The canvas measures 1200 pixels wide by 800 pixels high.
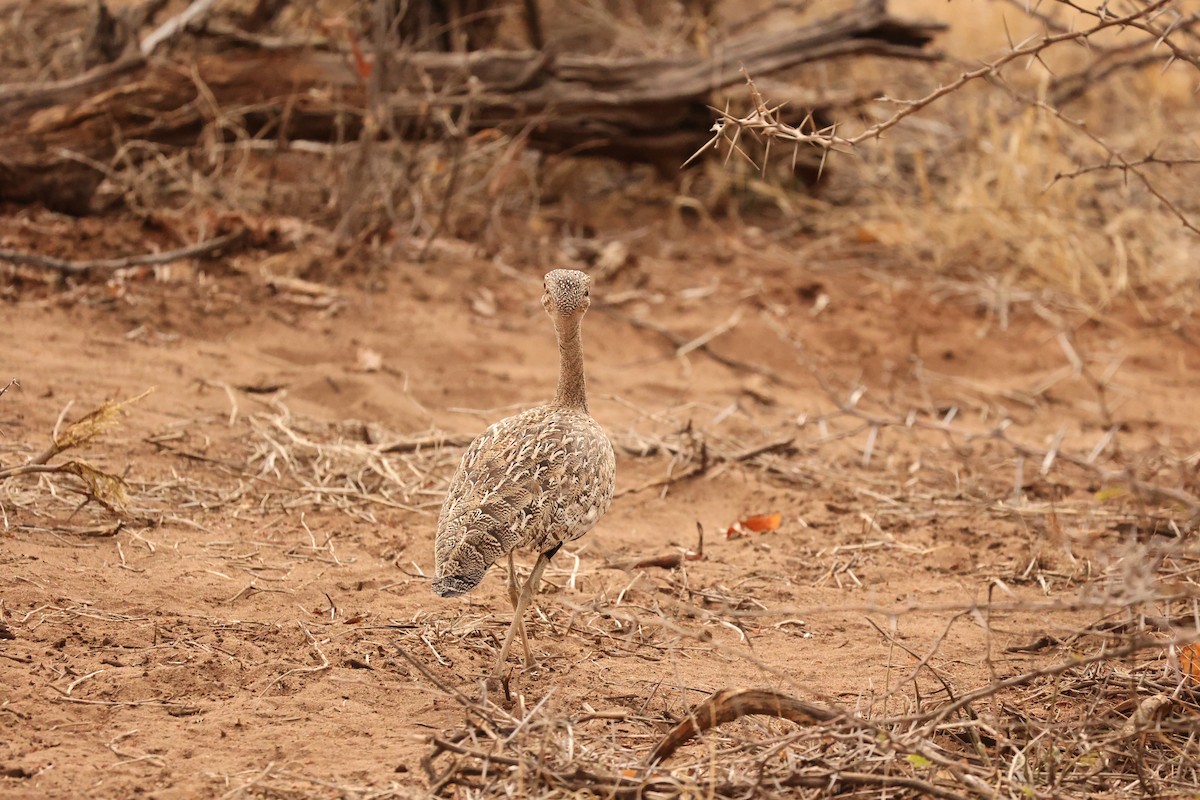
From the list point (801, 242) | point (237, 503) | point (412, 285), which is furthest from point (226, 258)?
point (801, 242)

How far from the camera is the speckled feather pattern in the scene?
143 inches

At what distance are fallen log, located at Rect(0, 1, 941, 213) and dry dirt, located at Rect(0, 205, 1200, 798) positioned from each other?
557mm

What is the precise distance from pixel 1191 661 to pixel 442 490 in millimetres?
2998

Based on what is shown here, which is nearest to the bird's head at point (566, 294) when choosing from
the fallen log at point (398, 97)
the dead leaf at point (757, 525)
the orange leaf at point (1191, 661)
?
the dead leaf at point (757, 525)

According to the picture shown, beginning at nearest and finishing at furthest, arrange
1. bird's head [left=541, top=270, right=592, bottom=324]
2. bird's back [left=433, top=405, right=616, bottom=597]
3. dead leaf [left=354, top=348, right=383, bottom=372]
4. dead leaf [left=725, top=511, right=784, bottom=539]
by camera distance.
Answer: bird's back [left=433, top=405, right=616, bottom=597]
bird's head [left=541, top=270, right=592, bottom=324]
dead leaf [left=725, top=511, right=784, bottom=539]
dead leaf [left=354, top=348, right=383, bottom=372]

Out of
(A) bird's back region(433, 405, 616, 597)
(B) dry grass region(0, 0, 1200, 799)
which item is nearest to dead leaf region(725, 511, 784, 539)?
(B) dry grass region(0, 0, 1200, 799)

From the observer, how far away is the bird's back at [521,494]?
3.63m

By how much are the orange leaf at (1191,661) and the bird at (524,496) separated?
1.81 m

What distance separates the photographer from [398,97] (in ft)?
26.4

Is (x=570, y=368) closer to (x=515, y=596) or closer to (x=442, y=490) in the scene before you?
(x=515, y=596)

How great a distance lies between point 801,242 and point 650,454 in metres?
4.17

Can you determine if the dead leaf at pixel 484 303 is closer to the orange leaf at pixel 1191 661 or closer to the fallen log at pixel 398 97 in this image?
the fallen log at pixel 398 97

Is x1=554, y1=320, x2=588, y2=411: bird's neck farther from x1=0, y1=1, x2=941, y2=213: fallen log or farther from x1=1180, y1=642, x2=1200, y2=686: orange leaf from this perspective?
x1=0, y1=1, x2=941, y2=213: fallen log

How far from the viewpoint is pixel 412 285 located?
7.88 meters
